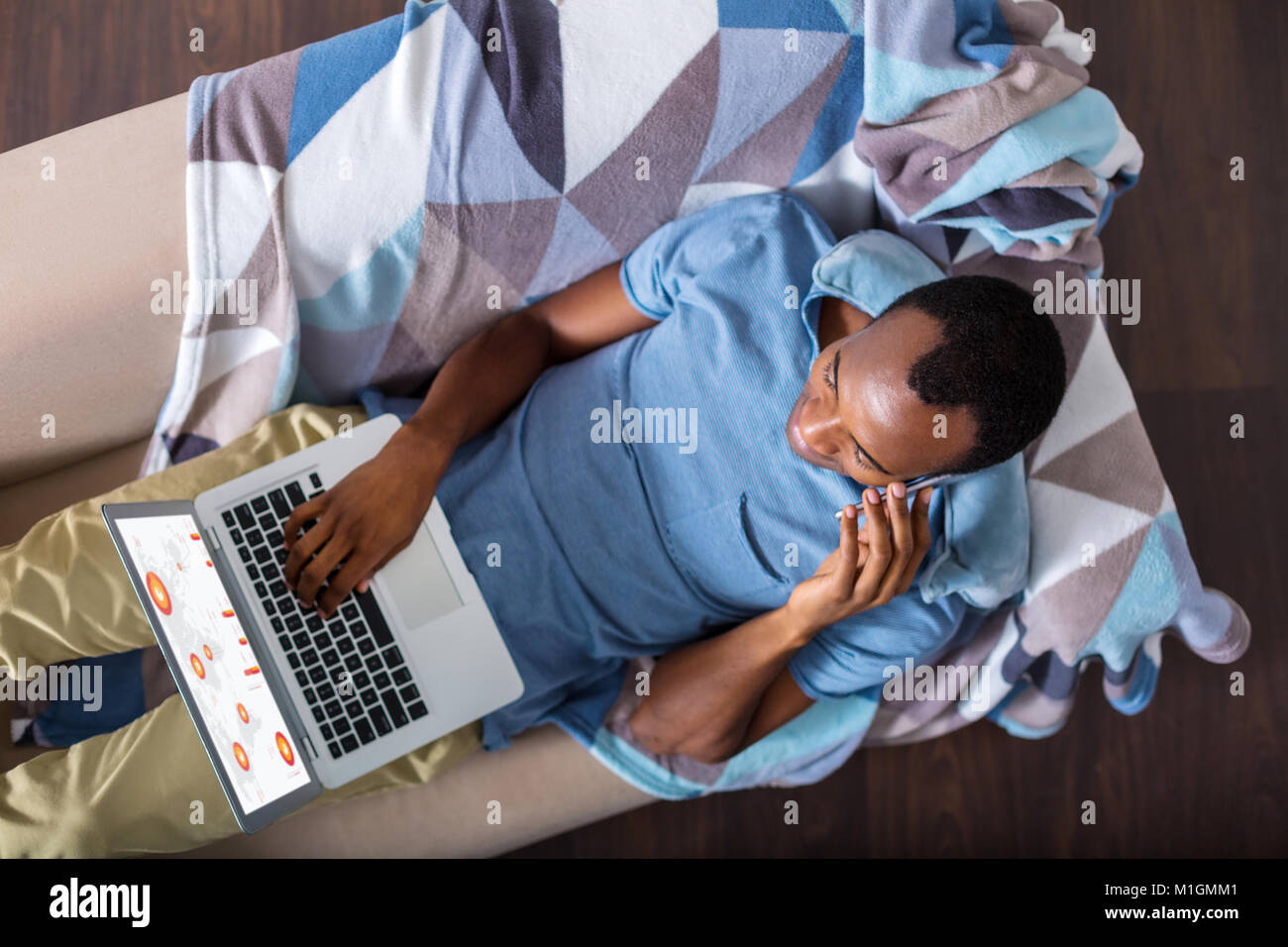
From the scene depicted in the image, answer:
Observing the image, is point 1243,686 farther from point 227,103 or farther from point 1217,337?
point 227,103

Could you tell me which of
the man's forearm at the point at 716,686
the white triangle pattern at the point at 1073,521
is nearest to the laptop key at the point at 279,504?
the man's forearm at the point at 716,686

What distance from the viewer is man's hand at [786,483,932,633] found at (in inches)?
36.3

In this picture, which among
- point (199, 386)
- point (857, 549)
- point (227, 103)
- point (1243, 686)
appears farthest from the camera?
point (1243, 686)

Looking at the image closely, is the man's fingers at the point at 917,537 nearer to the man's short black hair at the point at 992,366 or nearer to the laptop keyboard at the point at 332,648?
the man's short black hair at the point at 992,366

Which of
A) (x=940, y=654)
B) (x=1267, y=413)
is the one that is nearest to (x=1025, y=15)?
(x=940, y=654)

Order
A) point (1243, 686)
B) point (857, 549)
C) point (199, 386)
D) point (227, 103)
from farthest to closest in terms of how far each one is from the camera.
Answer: point (1243, 686) → point (199, 386) → point (227, 103) → point (857, 549)

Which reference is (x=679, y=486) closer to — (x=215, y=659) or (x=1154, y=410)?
(x=215, y=659)

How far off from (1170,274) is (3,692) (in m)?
1.79

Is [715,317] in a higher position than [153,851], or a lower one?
higher

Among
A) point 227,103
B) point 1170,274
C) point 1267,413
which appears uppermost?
point 227,103

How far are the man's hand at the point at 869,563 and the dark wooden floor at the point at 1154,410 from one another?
584mm

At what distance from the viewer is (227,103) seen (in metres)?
1.04

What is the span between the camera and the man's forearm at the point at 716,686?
3.50 feet

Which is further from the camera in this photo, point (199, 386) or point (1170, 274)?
point (1170, 274)
